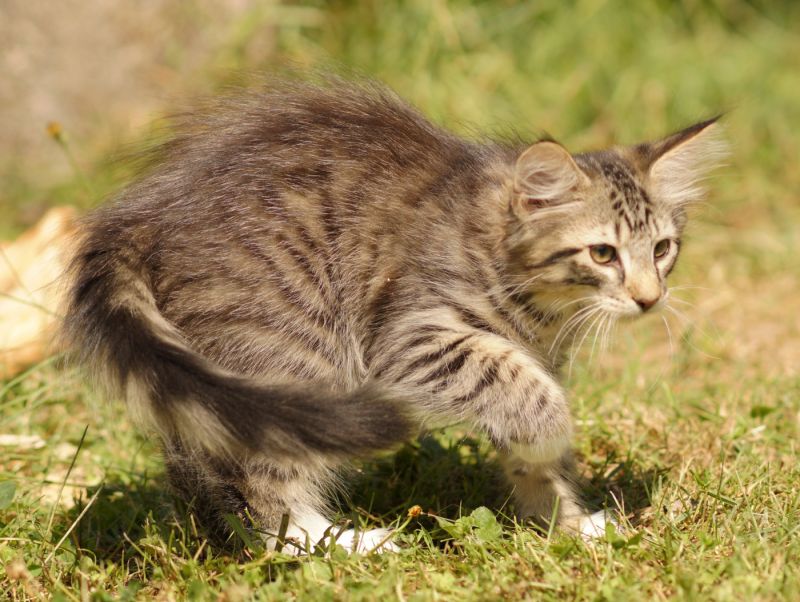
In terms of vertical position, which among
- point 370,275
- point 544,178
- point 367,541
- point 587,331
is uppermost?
point 544,178

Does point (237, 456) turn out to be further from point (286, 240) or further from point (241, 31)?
point (241, 31)

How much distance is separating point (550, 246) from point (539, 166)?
9.6 inches

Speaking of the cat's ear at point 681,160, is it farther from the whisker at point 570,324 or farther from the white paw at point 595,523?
the white paw at point 595,523

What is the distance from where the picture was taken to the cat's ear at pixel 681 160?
3102 millimetres

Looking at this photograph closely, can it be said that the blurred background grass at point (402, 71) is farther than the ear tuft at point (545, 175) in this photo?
Yes

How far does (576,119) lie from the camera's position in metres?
6.29

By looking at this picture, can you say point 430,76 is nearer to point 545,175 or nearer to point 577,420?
point 577,420

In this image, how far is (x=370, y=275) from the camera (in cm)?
306

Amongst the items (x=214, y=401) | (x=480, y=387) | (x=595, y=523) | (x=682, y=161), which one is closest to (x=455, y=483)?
(x=595, y=523)

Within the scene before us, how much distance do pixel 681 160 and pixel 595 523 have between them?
121 cm

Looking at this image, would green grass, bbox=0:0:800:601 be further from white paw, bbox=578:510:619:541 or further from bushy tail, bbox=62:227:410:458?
bushy tail, bbox=62:227:410:458

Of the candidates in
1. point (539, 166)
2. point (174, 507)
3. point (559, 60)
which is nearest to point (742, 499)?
point (539, 166)

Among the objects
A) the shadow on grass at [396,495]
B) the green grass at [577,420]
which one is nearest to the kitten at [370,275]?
the shadow on grass at [396,495]

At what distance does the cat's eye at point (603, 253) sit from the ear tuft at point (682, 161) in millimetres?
307
